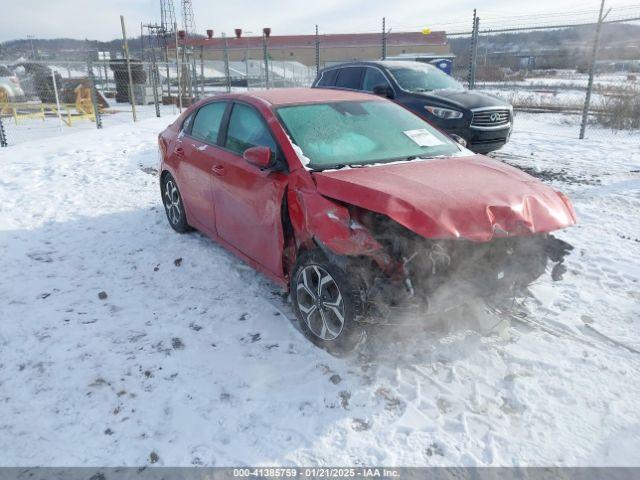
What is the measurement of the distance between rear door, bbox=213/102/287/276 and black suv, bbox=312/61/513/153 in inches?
167

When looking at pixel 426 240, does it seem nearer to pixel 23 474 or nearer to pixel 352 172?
pixel 352 172

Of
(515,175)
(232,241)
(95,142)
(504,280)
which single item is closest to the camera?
(504,280)

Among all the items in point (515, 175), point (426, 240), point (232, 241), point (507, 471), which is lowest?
point (507, 471)

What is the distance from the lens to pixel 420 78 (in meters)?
8.93

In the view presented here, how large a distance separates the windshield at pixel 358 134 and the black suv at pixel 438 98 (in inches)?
145

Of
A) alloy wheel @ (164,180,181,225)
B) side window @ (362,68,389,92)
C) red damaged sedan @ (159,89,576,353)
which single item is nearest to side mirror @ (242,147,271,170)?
red damaged sedan @ (159,89,576,353)

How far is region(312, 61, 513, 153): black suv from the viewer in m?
7.97

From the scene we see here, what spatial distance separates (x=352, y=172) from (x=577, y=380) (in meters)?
1.95

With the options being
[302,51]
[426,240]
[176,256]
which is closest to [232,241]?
[176,256]

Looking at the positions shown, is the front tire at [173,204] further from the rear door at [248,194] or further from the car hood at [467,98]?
the car hood at [467,98]

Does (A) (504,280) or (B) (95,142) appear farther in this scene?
(B) (95,142)

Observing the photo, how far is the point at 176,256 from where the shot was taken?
4875 millimetres

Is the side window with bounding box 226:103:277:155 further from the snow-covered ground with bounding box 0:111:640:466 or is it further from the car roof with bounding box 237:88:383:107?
the snow-covered ground with bounding box 0:111:640:466

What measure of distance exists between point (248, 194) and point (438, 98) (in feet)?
18.5
